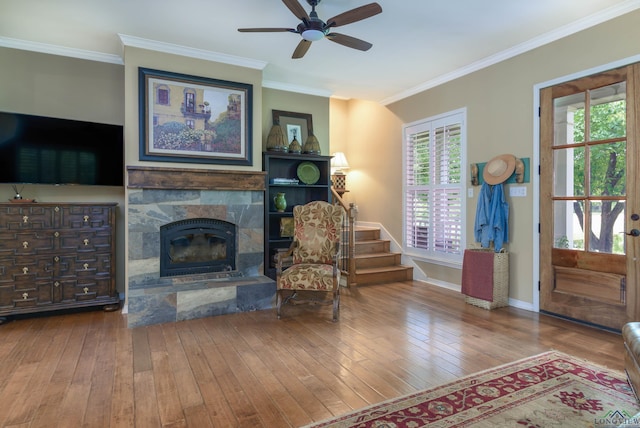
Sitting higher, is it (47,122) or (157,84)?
(157,84)

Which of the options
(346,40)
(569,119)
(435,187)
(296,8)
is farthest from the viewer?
(435,187)

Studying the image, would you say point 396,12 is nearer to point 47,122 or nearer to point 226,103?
point 226,103

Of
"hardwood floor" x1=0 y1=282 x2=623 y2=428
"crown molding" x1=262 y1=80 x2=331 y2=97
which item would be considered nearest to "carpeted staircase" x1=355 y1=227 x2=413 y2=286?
"hardwood floor" x1=0 y1=282 x2=623 y2=428

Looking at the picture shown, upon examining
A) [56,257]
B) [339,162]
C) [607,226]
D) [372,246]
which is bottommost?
[372,246]

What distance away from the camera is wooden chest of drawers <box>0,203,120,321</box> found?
138 inches

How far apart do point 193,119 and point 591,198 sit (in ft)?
14.1

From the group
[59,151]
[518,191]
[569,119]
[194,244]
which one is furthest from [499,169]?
[59,151]

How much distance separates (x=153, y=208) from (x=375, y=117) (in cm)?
401

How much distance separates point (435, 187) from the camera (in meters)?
5.11

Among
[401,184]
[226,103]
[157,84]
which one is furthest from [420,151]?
[157,84]

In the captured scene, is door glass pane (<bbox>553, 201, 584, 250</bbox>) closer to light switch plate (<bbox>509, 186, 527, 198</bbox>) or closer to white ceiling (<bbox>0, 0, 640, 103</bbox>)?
light switch plate (<bbox>509, 186, 527, 198</bbox>)

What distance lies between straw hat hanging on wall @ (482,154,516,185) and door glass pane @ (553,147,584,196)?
0.43 m

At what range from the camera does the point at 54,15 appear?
10.9 ft

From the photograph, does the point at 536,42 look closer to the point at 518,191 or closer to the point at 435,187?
the point at 518,191
